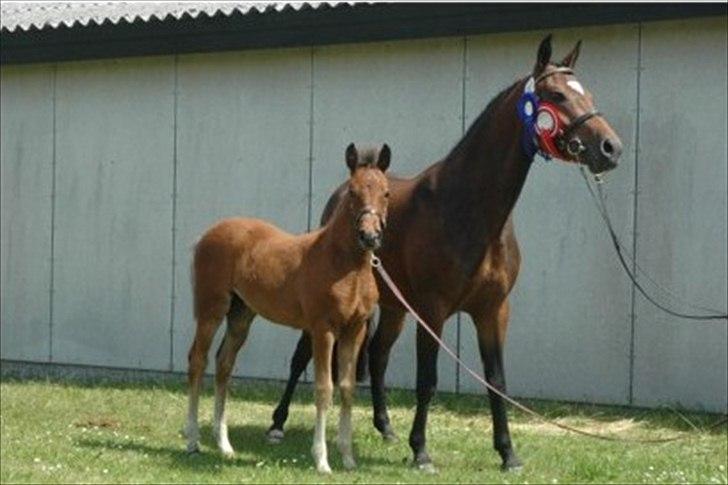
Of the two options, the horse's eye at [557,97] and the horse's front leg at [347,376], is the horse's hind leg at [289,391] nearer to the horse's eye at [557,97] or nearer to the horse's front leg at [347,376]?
the horse's front leg at [347,376]

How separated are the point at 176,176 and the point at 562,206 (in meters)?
4.26

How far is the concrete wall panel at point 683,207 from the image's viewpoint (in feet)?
42.4

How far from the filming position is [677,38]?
13141mm

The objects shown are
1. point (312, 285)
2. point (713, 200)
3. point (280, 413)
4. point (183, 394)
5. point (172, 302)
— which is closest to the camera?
point (312, 285)

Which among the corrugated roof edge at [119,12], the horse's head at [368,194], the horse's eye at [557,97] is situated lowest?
the horse's head at [368,194]

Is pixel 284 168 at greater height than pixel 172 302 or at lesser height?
greater

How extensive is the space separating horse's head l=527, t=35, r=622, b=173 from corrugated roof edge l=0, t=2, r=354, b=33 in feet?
15.1

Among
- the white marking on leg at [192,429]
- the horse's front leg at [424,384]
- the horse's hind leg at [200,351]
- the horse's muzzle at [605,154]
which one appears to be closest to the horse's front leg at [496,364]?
the horse's front leg at [424,384]

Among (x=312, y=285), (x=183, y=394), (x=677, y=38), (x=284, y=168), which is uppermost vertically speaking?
(x=677, y=38)

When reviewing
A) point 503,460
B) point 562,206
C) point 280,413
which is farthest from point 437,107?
point 503,460

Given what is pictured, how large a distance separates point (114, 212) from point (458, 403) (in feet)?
15.2

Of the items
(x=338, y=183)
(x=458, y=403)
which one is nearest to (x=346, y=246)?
(x=458, y=403)

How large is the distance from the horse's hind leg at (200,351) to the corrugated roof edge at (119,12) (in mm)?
4321

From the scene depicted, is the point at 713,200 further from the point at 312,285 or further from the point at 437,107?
the point at 312,285
